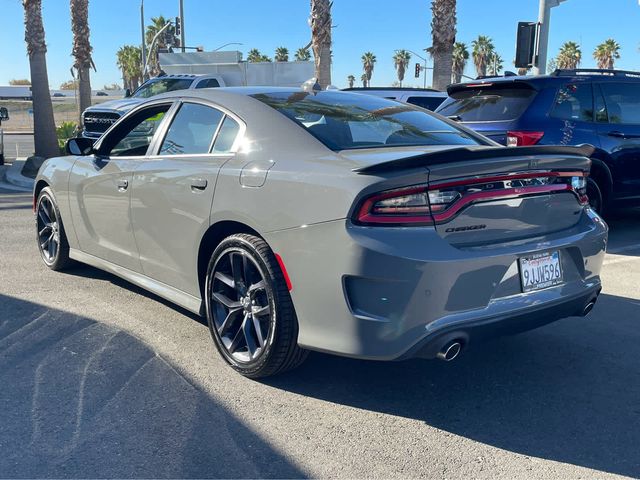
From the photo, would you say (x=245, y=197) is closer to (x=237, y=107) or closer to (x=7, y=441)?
(x=237, y=107)

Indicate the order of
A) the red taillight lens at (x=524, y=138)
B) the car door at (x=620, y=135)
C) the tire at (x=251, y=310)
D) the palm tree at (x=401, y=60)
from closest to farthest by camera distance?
the tire at (x=251, y=310) → the red taillight lens at (x=524, y=138) → the car door at (x=620, y=135) → the palm tree at (x=401, y=60)

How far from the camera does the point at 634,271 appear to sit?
630 cm

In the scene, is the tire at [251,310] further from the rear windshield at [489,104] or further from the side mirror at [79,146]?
the rear windshield at [489,104]

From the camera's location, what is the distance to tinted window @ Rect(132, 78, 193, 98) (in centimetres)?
1530

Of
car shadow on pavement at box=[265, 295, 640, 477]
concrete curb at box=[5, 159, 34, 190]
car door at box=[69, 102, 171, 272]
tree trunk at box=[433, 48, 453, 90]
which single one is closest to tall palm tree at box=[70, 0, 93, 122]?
concrete curb at box=[5, 159, 34, 190]

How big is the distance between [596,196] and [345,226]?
5.49 meters

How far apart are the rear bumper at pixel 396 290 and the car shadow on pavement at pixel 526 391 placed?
0.45 m

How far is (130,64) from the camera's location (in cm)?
7400

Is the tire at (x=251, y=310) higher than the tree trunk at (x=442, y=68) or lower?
lower

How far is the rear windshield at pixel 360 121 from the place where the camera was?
385cm

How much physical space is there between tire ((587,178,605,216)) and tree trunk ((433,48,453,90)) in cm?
977

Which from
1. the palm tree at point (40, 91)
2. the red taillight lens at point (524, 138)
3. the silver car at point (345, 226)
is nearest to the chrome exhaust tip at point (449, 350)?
the silver car at point (345, 226)

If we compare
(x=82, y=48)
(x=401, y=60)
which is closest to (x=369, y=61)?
(x=401, y=60)

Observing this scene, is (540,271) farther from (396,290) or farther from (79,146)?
(79,146)
